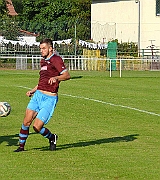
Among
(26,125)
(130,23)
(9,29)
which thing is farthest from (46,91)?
(130,23)

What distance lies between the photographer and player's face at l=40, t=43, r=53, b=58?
11070 millimetres

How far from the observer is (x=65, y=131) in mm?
14383

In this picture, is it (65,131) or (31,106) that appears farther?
(65,131)

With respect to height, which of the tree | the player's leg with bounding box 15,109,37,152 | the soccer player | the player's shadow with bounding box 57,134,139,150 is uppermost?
the tree

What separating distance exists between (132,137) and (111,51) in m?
38.6

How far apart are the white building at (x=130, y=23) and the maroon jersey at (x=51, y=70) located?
48.0 metres

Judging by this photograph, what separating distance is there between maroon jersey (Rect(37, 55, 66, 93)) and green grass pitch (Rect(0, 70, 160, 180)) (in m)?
1.08

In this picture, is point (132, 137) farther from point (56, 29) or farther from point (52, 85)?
point (56, 29)

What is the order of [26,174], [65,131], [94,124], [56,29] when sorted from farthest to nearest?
[56,29], [94,124], [65,131], [26,174]

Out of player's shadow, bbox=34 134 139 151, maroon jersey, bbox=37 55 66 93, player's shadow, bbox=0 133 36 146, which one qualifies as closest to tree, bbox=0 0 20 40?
player's shadow, bbox=0 133 36 146

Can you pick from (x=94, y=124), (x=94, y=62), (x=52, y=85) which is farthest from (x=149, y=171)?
(x=94, y=62)

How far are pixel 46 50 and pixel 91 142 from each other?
7.88ft

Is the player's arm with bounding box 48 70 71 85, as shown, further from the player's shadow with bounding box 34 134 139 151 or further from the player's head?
the player's shadow with bounding box 34 134 139 151

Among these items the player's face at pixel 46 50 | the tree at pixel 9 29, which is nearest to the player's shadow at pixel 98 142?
the player's face at pixel 46 50
